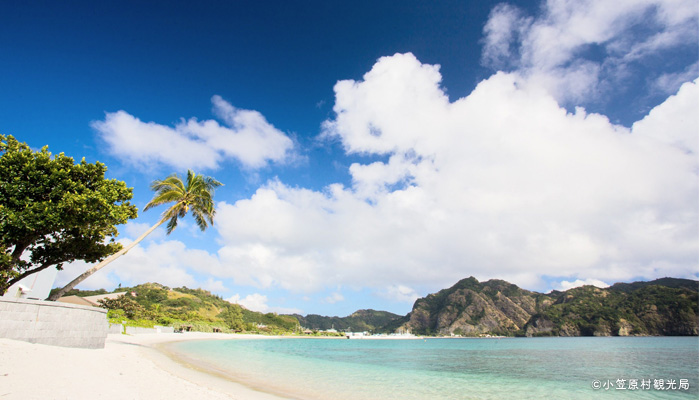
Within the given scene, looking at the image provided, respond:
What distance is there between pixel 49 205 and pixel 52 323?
4.67 meters

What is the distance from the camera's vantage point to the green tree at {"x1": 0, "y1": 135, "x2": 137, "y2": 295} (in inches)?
464

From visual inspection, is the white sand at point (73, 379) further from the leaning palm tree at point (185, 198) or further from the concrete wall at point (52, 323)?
the leaning palm tree at point (185, 198)

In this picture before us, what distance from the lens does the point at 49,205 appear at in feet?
39.4

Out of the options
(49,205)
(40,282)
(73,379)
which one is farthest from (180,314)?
(73,379)

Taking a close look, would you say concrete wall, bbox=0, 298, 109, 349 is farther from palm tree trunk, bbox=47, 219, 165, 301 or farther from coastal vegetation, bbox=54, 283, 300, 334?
coastal vegetation, bbox=54, 283, 300, 334

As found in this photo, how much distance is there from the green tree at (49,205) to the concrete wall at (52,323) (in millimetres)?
2043

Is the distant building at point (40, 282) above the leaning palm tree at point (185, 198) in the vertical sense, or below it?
below

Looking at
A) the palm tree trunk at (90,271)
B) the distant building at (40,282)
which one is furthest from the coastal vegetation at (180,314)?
the palm tree trunk at (90,271)

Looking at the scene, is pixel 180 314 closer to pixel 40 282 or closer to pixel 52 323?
pixel 40 282

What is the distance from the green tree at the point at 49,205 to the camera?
464 inches

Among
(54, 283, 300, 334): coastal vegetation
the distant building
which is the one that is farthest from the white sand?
the distant building

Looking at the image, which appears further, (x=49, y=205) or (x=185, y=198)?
(x=185, y=198)

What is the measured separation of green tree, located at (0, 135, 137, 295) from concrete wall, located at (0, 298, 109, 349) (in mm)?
2043

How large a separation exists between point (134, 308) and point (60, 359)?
36863mm
